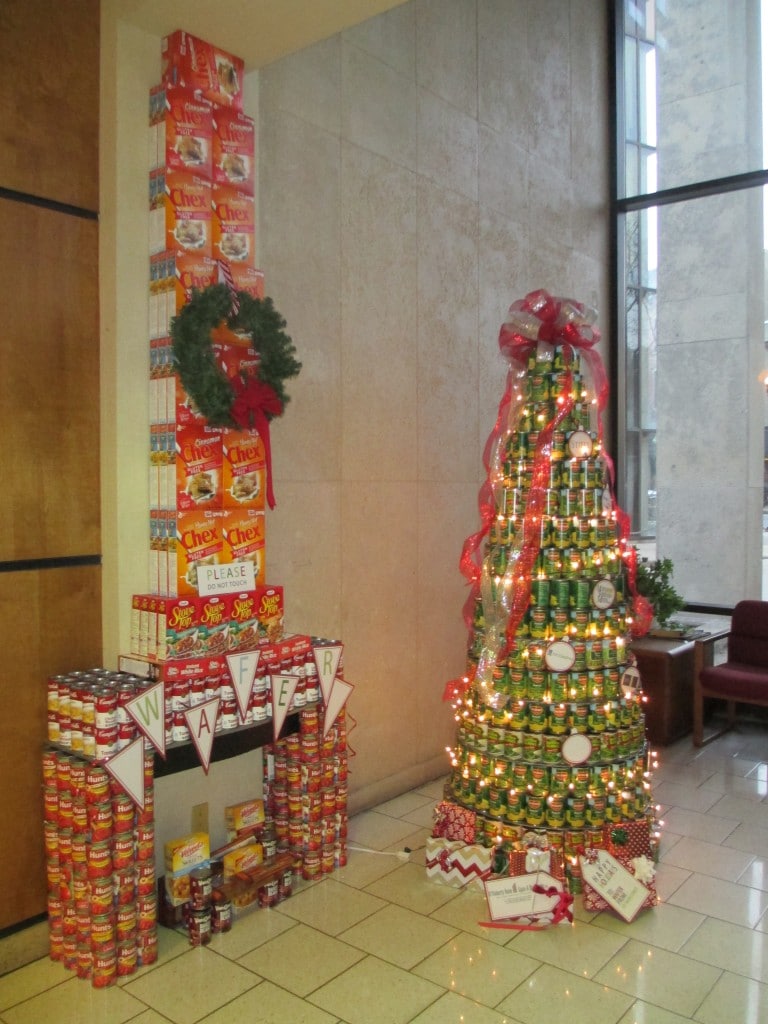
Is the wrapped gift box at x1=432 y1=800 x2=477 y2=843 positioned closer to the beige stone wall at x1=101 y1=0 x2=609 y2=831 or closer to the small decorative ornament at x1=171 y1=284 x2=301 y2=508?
the beige stone wall at x1=101 y1=0 x2=609 y2=831

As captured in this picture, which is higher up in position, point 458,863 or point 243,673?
point 243,673

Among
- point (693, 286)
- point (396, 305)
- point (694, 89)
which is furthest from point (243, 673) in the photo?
point (694, 89)

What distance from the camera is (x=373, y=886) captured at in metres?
3.73

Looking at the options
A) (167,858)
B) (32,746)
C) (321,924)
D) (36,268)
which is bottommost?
(321,924)

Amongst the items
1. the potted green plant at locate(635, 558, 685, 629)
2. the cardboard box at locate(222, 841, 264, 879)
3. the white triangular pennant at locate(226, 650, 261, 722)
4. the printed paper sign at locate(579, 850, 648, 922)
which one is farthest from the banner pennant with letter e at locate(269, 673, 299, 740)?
the potted green plant at locate(635, 558, 685, 629)

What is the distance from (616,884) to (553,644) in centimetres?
100

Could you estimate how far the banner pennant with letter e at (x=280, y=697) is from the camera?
3.53m

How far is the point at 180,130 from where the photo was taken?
3.39 metres

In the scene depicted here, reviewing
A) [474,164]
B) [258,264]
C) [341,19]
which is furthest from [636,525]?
[341,19]

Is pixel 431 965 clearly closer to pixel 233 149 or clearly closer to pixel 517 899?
pixel 517 899

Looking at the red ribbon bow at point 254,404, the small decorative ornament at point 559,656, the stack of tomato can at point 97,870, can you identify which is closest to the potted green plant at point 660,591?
the small decorative ornament at point 559,656

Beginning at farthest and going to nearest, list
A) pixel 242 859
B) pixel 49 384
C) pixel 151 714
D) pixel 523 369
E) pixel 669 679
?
pixel 669 679
pixel 523 369
pixel 242 859
pixel 49 384
pixel 151 714

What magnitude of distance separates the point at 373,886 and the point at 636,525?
14.5 ft

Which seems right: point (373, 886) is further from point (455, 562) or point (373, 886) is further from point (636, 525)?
point (636, 525)
